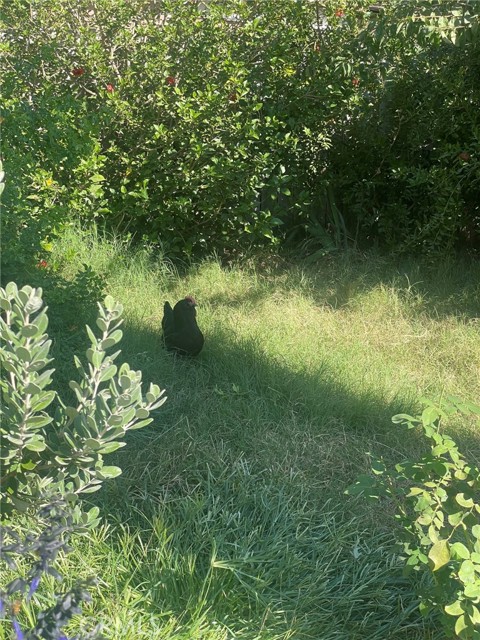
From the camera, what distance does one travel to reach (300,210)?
20.9 ft

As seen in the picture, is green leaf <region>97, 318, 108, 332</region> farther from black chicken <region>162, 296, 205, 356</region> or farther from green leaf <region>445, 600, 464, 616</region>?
black chicken <region>162, 296, 205, 356</region>

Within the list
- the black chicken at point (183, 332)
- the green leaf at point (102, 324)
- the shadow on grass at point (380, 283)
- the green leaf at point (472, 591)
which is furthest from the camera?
the shadow on grass at point (380, 283)

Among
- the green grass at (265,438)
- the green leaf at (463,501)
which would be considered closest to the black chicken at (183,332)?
the green grass at (265,438)

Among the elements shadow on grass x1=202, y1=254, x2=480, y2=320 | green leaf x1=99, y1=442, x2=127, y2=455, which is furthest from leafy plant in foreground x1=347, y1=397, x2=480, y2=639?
shadow on grass x1=202, y1=254, x2=480, y2=320

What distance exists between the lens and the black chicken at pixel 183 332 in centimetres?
404

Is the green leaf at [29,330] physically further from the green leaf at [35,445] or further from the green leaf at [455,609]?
the green leaf at [455,609]

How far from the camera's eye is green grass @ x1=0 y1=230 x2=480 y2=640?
2469mm

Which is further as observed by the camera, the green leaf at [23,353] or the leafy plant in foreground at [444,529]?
the leafy plant in foreground at [444,529]

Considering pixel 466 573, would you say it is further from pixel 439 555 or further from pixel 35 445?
pixel 35 445

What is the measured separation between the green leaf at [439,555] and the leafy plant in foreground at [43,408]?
0.89 m

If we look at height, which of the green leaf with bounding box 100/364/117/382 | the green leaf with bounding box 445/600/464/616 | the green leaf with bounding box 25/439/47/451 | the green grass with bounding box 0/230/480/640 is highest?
the green leaf with bounding box 100/364/117/382

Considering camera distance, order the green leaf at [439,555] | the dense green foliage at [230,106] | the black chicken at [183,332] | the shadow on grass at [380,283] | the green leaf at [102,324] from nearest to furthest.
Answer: the green leaf at [102,324], the green leaf at [439,555], the black chicken at [183,332], the shadow on grass at [380,283], the dense green foliage at [230,106]

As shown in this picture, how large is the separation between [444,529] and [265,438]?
50.8 inches

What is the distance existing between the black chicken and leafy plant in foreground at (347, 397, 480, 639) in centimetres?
186
